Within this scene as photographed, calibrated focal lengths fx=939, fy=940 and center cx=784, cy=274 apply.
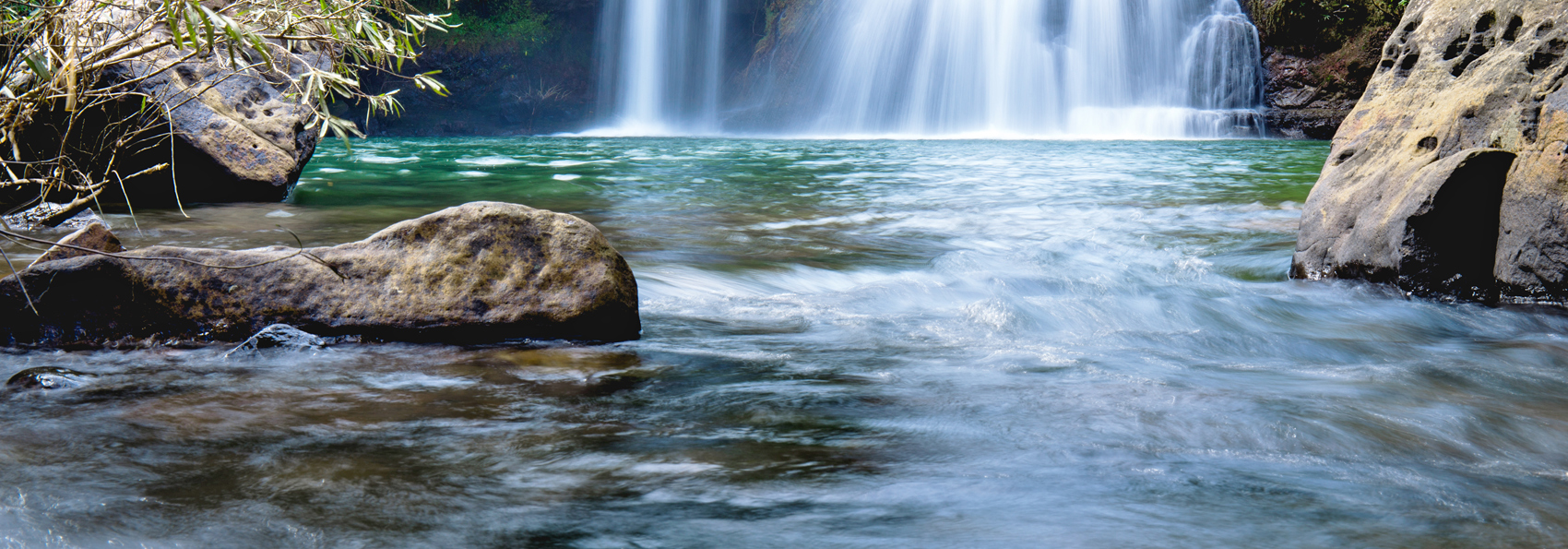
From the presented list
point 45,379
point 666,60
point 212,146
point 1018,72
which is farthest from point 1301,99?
point 45,379

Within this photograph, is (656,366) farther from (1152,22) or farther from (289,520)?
(1152,22)

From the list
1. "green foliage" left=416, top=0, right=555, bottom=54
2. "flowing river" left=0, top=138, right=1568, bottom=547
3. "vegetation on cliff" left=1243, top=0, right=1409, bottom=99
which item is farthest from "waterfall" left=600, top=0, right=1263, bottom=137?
"flowing river" left=0, top=138, right=1568, bottom=547

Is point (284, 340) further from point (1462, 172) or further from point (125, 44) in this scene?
point (1462, 172)

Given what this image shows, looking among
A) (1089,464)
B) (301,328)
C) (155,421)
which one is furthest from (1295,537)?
(301,328)

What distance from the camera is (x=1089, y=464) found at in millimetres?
2098

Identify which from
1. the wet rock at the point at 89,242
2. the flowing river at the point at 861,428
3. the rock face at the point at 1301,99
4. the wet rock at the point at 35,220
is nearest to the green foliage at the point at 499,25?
the rock face at the point at 1301,99

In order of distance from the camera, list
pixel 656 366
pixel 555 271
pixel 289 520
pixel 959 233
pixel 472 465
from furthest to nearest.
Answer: pixel 959 233, pixel 555 271, pixel 656 366, pixel 472 465, pixel 289 520

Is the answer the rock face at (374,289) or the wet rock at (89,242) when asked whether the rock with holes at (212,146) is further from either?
the rock face at (374,289)

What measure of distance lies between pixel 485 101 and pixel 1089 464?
3339 cm

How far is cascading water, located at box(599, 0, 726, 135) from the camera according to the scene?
1323 inches

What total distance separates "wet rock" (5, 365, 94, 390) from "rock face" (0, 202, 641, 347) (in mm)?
379

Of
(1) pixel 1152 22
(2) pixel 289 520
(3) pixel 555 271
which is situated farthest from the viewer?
(1) pixel 1152 22

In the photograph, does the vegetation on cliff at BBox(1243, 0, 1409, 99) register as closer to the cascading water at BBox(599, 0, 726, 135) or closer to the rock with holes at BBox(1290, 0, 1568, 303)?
the cascading water at BBox(599, 0, 726, 135)

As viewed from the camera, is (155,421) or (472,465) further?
(155,421)
